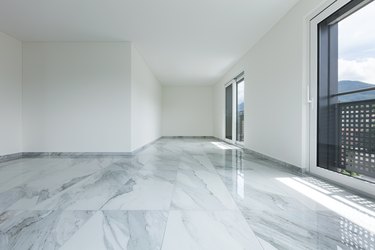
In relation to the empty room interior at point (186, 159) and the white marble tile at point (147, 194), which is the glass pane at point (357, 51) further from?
the white marble tile at point (147, 194)

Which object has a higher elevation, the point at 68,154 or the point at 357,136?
the point at 357,136

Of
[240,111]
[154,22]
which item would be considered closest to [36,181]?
[154,22]

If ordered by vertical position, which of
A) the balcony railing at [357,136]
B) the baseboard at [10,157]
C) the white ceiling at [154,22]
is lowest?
the baseboard at [10,157]

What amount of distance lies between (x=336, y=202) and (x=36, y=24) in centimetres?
519

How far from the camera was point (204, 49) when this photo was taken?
527cm

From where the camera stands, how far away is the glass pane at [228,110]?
25.0 ft

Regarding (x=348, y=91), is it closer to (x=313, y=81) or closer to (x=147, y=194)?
(x=313, y=81)

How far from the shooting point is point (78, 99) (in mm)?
4715

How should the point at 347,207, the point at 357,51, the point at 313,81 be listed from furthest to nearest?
the point at 313,81, the point at 357,51, the point at 347,207

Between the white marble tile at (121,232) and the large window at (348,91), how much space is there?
2052mm

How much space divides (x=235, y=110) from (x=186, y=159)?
3552 millimetres

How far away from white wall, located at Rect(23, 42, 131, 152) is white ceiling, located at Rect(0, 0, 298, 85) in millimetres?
339

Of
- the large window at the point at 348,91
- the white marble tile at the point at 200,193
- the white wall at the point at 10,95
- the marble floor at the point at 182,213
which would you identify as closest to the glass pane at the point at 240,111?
the large window at the point at 348,91

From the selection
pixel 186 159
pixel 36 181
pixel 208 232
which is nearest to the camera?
pixel 208 232
